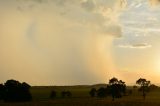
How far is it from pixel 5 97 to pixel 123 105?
58032 millimetres

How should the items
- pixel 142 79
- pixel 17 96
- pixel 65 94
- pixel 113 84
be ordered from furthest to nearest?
pixel 65 94
pixel 142 79
pixel 113 84
pixel 17 96

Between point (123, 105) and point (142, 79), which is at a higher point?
point (142, 79)

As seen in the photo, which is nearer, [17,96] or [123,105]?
[123,105]

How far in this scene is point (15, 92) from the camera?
127m

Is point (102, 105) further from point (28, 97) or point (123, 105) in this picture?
point (28, 97)

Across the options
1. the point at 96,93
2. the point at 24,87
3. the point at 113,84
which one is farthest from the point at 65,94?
the point at 24,87

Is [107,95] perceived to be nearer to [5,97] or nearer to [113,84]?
[113,84]

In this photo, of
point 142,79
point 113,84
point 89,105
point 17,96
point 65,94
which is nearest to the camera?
point 89,105

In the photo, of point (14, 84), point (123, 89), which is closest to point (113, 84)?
point (123, 89)

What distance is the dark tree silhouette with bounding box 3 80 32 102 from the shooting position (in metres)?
126

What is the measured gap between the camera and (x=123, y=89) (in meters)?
151

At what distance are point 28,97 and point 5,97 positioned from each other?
309 inches

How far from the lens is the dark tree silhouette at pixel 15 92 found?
126 meters

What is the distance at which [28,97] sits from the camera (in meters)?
127
